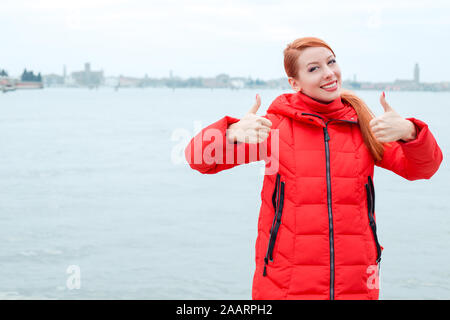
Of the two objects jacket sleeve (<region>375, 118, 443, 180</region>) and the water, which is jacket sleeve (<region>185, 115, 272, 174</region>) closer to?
jacket sleeve (<region>375, 118, 443, 180</region>)

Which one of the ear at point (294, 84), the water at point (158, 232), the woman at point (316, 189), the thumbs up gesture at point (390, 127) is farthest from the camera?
the water at point (158, 232)

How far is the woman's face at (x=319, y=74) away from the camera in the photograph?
6.90 ft

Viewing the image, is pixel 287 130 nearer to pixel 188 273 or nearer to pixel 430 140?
pixel 430 140

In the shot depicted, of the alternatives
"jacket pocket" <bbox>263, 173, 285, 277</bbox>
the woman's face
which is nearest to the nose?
the woman's face

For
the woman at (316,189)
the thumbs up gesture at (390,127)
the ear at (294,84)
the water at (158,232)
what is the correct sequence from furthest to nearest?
the water at (158,232)
the ear at (294,84)
the woman at (316,189)
the thumbs up gesture at (390,127)

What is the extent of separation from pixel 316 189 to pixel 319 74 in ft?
1.33

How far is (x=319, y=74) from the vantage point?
211 centimetres

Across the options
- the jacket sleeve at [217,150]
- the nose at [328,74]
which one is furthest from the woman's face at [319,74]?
the jacket sleeve at [217,150]

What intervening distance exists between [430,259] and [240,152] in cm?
495

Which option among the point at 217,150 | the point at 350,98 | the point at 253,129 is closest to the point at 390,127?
the point at 350,98

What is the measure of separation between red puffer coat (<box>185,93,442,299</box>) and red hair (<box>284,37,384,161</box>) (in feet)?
0.13

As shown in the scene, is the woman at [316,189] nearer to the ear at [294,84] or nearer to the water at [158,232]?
the ear at [294,84]
